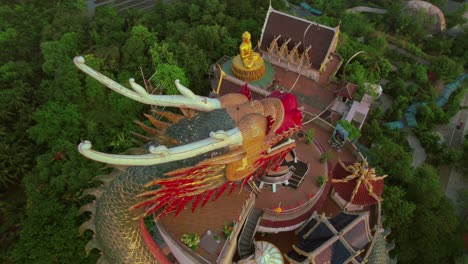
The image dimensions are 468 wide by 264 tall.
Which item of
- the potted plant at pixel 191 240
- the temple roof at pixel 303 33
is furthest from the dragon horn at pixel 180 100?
the temple roof at pixel 303 33

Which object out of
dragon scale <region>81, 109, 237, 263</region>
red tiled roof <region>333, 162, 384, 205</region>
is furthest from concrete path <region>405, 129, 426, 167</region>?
dragon scale <region>81, 109, 237, 263</region>

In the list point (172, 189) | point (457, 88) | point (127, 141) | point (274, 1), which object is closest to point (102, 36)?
point (127, 141)

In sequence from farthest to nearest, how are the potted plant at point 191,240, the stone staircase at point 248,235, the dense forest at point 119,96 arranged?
1. the dense forest at point 119,96
2. the stone staircase at point 248,235
3. the potted plant at point 191,240

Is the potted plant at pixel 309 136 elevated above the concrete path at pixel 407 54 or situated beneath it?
situated beneath

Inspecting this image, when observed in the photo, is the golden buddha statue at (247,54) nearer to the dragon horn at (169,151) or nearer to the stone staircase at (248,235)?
the stone staircase at (248,235)

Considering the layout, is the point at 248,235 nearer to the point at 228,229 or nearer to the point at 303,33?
the point at 228,229

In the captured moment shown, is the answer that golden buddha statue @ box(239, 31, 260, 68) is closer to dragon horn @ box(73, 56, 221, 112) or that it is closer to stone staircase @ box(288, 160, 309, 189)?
Result: stone staircase @ box(288, 160, 309, 189)

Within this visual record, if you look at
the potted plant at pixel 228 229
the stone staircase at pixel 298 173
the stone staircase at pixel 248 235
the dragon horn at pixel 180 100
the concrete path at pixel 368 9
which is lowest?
the stone staircase at pixel 248 235
